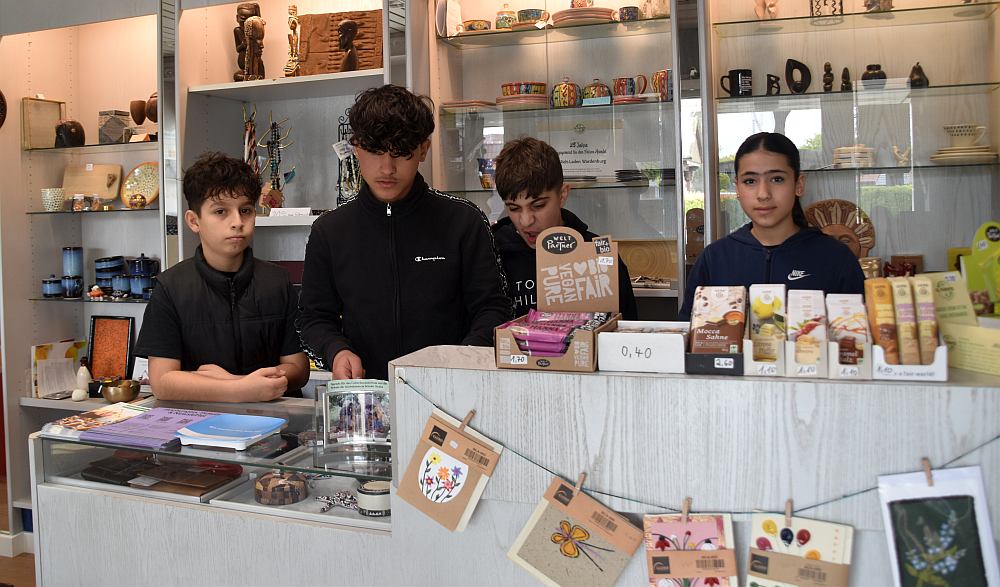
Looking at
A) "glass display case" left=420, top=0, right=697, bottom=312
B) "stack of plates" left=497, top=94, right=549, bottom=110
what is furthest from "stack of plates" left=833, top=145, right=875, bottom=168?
"stack of plates" left=497, top=94, right=549, bottom=110

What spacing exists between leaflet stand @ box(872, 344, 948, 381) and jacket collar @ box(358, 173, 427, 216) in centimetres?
125

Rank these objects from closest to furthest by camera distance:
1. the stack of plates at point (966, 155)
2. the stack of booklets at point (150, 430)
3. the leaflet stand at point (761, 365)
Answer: the leaflet stand at point (761, 365)
the stack of booklets at point (150, 430)
the stack of plates at point (966, 155)

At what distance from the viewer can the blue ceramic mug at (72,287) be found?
384 centimetres

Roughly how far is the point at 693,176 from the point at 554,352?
1942 millimetres

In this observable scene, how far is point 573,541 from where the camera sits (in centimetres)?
123

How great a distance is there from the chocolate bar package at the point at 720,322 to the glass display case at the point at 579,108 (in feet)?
6.35

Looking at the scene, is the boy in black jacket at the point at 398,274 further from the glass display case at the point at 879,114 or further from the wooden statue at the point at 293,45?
the wooden statue at the point at 293,45

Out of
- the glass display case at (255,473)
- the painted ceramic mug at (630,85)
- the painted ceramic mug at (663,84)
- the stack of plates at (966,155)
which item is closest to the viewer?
the glass display case at (255,473)

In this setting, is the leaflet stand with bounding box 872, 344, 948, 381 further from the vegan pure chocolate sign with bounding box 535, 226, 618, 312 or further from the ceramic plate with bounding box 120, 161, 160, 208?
the ceramic plate with bounding box 120, 161, 160, 208

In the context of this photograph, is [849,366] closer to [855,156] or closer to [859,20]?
[855,156]

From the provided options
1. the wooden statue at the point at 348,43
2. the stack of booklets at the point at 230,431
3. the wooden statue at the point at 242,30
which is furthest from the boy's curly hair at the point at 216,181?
the wooden statue at the point at 242,30

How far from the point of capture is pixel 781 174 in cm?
225

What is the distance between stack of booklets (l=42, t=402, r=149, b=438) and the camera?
164cm

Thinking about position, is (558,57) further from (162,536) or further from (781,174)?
(162,536)
